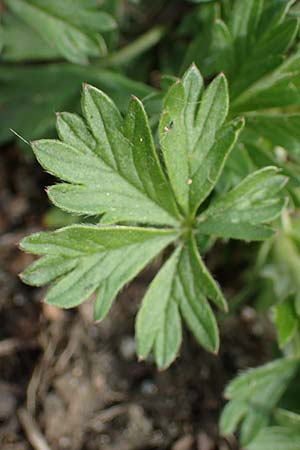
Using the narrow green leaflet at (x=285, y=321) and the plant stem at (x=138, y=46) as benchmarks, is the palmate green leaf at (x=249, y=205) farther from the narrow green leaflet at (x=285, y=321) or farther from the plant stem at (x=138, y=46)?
the plant stem at (x=138, y=46)

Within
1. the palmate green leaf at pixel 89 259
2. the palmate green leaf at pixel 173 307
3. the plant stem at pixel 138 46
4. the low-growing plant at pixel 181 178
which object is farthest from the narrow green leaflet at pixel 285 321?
the plant stem at pixel 138 46

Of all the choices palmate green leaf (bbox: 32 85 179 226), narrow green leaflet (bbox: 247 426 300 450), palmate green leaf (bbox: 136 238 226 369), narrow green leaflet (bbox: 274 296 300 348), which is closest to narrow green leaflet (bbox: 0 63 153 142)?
palmate green leaf (bbox: 32 85 179 226)

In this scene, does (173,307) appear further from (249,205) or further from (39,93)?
(39,93)

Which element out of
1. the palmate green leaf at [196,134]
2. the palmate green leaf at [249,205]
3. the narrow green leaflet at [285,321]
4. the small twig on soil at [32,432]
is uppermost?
the palmate green leaf at [196,134]

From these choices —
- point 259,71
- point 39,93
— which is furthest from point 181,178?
point 39,93

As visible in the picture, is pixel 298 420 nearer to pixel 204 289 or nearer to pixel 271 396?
pixel 271 396

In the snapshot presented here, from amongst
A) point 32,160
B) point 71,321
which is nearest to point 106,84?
point 32,160

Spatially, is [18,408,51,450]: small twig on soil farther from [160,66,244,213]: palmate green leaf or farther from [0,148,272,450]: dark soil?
[160,66,244,213]: palmate green leaf

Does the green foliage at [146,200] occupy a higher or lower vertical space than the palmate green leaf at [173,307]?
higher
